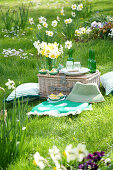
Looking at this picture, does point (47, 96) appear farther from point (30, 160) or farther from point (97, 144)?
point (30, 160)

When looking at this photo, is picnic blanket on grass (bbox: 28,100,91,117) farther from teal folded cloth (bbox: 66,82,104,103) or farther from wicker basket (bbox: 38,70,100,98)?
wicker basket (bbox: 38,70,100,98)

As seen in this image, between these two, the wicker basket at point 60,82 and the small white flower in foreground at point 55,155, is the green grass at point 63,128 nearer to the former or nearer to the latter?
the wicker basket at point 60,82

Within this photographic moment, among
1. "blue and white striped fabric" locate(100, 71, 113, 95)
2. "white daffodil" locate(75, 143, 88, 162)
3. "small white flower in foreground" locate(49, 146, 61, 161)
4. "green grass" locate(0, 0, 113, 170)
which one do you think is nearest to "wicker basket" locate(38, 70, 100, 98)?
"blue and white striped fabric" locate(100, 71, 113, 95)

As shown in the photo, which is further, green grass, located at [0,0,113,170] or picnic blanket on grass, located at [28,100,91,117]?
picnic blanket on grass, located at [28,100,91,117]

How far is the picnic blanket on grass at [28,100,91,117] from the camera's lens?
139 inches

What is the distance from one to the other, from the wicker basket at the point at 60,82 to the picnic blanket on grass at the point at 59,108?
263mm

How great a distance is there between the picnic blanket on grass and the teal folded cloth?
0.07m

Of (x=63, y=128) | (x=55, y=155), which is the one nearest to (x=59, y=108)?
(x=63, y=128)

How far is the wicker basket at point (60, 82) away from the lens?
406cm

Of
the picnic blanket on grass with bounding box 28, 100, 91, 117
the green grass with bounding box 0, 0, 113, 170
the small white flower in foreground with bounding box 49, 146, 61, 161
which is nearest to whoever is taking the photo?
the small white flower in foreground with bounding box 49, 146, 61, 161

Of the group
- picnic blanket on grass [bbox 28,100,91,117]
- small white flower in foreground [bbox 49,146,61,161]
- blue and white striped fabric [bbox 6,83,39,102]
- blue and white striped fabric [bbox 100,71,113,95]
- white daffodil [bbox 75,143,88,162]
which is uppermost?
white daffodil [bbox 75,143,88,162]

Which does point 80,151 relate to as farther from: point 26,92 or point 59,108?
point 26,92

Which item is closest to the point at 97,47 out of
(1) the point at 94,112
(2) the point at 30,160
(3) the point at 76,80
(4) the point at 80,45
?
(4) the point at 80,45

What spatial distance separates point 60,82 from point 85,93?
0.37 meters
